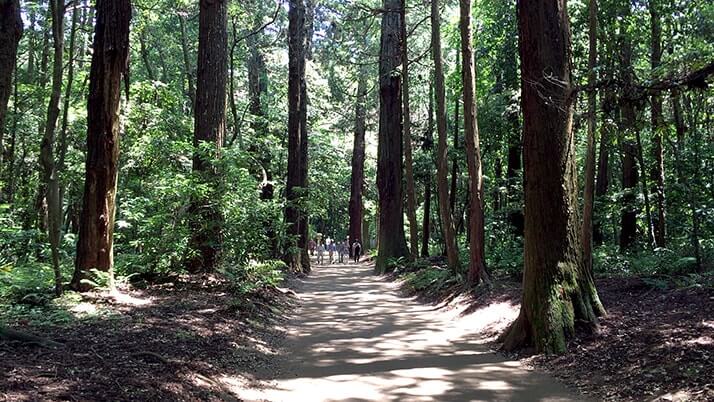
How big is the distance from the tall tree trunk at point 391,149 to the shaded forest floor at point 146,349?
40.2 ft

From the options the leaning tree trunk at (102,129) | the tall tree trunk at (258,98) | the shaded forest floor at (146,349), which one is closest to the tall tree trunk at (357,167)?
the tall tree trunk at (258,98)

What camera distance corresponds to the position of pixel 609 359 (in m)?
6.54

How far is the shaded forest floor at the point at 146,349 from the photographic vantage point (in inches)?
181

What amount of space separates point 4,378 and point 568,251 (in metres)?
6.76

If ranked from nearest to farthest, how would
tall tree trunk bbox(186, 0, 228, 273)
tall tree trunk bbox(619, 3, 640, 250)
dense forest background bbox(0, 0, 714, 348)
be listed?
dense forest background bbox(0, 0, 714, 348) < tall tree trunk bbox(186, 0, 228, 273) < tall tree trunk bbox(619, 3, 640, 250)

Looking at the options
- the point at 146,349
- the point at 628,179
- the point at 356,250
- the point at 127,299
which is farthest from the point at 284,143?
the point at 146,349

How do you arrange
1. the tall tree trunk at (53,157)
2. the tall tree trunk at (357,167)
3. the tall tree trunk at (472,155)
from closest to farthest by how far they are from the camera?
1. the tall tree trunk at (53,157)
2. the tall tree trunk at (472,155)
3. the tall tree trunk at (357,167)

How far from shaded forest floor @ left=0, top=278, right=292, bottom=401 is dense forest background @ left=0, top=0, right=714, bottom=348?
42.2 inches

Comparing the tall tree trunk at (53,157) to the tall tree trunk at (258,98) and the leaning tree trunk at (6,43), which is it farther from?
the tall tree trunk at (258,98)

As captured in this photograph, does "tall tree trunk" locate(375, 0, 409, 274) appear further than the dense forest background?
Yes

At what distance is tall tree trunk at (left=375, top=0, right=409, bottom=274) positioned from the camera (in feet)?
75.3

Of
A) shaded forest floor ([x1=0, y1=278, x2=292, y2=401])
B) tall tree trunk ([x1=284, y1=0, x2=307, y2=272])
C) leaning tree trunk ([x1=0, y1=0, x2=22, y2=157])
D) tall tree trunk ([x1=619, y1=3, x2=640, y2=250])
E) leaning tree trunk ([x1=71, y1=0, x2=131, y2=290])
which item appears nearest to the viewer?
shaded forest floor ([x1=0, y1=278, x2=292, y2=401])

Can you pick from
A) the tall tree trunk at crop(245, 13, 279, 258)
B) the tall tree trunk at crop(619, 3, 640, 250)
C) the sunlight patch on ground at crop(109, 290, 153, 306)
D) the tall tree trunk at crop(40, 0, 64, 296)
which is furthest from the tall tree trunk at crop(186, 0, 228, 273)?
the tall tree trunk at crop(245, 13, 279, 258)

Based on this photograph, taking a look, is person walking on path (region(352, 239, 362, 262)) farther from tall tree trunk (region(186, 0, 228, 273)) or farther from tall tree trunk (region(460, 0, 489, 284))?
tall tree trunk (region(186, 0, 228, 273))
